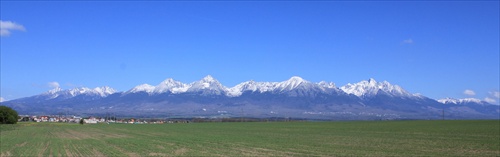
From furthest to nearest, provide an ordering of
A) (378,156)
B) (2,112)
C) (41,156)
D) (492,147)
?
1. (2,112)
2. (492,147)
3. (41,156)
4. (378,156)

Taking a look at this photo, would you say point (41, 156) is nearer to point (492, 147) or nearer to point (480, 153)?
point (480, 153)

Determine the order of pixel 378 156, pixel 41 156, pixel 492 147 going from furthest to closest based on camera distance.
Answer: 1. pixel 492 147
2. pixel 41 156
3. pixel 378 156

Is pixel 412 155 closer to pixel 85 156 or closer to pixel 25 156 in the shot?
pixel 85 156

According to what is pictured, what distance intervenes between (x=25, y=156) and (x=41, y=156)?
1.08 meters

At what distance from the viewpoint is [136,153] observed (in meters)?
32.6

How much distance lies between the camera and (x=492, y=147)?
112ft

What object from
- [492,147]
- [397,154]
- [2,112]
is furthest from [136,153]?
[2,112]

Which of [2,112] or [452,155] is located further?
[2,112]

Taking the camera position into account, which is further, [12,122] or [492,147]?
[12,122]

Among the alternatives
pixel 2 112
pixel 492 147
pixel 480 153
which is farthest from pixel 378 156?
pixel 2 112

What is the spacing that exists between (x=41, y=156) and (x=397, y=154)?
838 inches

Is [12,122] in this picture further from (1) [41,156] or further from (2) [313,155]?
(2) [313,155]

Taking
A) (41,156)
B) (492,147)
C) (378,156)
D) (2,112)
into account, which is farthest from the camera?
(2,112)

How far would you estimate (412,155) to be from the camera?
29.2m
